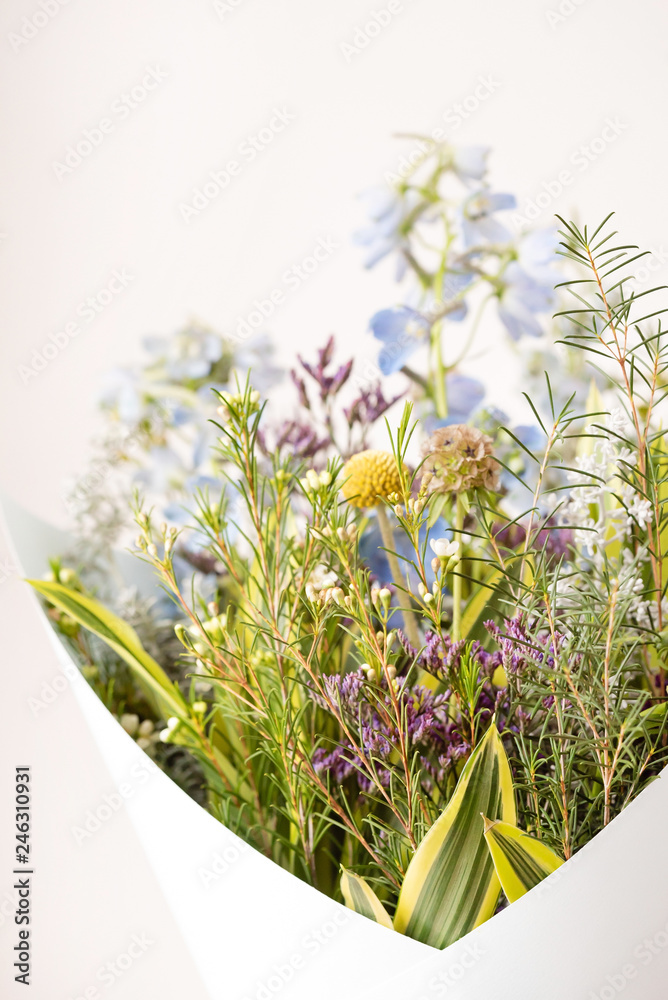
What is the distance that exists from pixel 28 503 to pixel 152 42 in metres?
0.56

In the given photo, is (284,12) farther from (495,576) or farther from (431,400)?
(495,576)

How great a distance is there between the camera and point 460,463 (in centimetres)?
38

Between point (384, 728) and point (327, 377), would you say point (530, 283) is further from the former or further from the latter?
point (384, 728)

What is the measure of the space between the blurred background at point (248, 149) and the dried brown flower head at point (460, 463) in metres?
0.40

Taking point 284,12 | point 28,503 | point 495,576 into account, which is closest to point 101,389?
point 28,503

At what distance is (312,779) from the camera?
0.38 meters

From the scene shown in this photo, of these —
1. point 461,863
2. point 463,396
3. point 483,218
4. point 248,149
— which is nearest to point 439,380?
point 463,396

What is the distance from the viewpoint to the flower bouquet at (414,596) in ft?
1.08

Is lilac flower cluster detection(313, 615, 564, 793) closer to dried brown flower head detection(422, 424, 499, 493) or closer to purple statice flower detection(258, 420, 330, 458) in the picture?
dried brown flower head detection(422, 424, 499, 493)

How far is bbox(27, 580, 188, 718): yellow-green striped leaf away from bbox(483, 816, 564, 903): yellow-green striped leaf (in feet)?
0.74

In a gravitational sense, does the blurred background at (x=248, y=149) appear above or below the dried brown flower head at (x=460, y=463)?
above

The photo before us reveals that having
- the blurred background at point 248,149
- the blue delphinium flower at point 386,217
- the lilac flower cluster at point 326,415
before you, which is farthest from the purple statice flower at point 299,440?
the blurred background at point 248,149

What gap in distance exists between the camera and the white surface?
0.98 feet

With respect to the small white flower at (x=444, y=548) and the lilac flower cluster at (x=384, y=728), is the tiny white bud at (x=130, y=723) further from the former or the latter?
the small white flower at (x=444, y=548)
